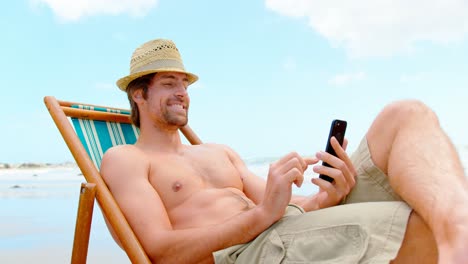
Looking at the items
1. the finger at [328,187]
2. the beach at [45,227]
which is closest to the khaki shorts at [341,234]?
the finger at [328,187]

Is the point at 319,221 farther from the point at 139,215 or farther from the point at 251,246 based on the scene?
the point at 139,215

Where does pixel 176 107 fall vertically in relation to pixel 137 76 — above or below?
below

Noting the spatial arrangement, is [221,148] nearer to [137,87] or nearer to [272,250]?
[137,87]

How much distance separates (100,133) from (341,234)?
1.63 meters

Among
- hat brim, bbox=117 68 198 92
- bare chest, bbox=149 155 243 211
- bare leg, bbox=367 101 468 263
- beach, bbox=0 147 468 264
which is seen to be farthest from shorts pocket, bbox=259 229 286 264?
beach, bbox=0 147 468 264

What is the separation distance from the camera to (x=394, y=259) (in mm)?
1672

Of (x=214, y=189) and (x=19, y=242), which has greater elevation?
(x=214, y=189)

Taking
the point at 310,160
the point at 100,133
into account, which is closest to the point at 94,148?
the point at 100,133

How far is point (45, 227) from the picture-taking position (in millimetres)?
6168

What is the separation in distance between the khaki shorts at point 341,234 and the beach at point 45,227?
3.14 meters

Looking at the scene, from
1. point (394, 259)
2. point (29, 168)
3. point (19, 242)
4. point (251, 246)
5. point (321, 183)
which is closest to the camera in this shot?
point (394, 259)

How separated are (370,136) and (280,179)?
46cm

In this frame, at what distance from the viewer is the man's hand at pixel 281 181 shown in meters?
1.88

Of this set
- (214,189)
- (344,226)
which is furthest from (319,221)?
(214,189)
